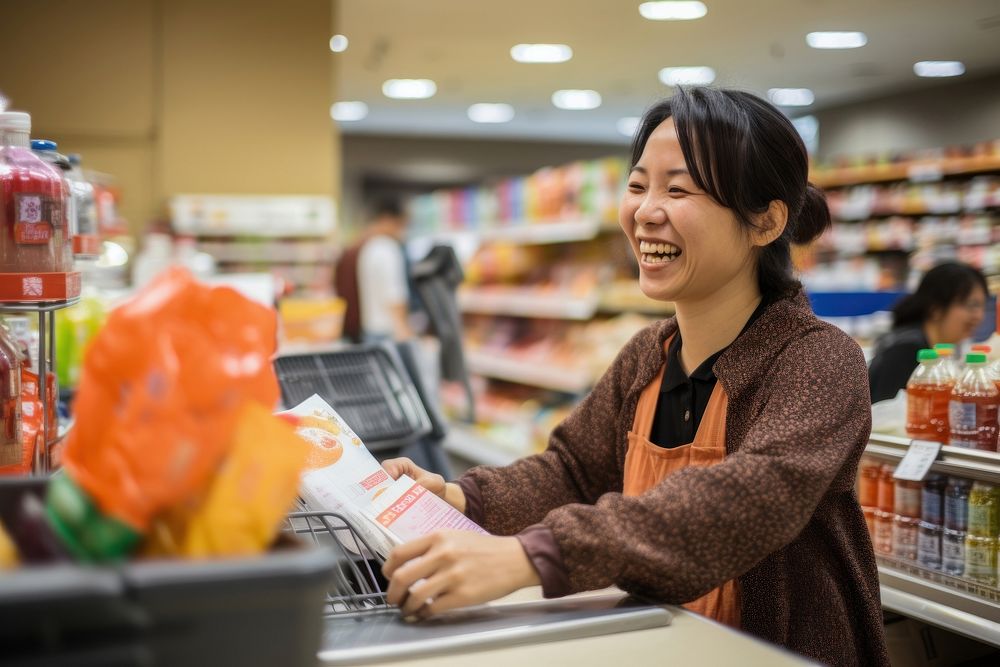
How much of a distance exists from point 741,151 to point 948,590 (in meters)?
1.35

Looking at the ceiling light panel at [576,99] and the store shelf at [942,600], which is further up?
the ceiling light panel at [576,99]

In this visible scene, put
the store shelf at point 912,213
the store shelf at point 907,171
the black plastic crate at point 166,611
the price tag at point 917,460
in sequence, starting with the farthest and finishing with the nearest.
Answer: the store shelf at point 912,213 < the store shelf at point 907,171 < the price tag at point 917,460 < the black plastic crate at point 166,611

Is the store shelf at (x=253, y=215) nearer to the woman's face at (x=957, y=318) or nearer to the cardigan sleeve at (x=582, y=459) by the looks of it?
the woman's face at (x=957, y=318)

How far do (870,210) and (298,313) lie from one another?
7.52m

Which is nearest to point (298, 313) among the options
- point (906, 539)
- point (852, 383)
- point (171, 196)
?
point (171, 196)

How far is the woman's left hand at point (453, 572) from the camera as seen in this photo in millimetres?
1124

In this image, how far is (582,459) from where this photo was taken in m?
1.78

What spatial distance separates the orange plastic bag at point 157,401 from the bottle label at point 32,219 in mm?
902

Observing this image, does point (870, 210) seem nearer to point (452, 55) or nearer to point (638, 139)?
point (452, 55)

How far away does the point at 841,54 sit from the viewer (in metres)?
10.2

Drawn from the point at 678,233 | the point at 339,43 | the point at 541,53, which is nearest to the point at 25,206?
the point at 678,233

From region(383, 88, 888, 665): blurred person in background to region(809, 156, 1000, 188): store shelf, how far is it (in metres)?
8.37

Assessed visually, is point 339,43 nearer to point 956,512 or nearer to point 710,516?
point 956,512

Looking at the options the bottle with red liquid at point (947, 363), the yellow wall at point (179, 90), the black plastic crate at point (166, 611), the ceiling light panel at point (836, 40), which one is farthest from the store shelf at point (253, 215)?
the black plastic crate at point (166, 611)
